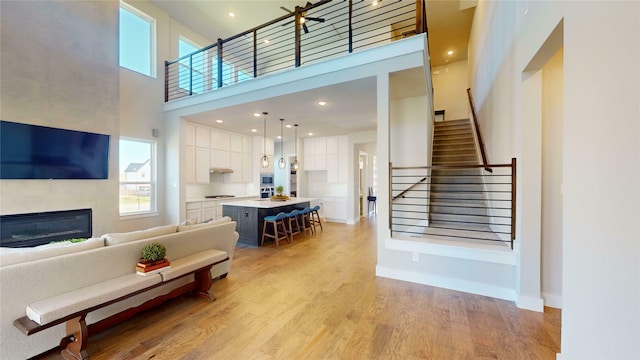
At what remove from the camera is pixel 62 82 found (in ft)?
13.5

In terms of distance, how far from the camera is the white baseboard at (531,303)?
257 cm

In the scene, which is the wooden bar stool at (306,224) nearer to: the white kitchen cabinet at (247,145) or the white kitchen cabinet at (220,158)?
the white kitchen cabinet at (220,158)

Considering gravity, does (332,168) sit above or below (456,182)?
above

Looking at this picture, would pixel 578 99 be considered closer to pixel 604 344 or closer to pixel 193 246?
pixel 604 344

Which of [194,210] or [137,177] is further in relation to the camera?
[194,210]

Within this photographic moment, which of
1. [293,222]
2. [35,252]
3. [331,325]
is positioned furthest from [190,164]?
[331,325]

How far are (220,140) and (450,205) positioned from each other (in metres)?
6.17

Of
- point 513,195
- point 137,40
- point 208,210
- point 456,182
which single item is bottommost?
point 208,210

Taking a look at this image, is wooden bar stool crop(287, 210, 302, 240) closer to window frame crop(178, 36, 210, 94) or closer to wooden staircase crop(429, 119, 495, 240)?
wooden staircase crop(429, 119, 495, 240)

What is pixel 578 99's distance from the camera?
1.57 meters

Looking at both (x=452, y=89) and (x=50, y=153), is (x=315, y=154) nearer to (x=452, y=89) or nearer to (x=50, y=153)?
(x=452, y=89)

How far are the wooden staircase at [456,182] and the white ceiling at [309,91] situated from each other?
1.90 m

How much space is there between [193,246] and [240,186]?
5.58 metres

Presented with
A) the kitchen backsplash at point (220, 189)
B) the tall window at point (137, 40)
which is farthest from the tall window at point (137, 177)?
the tall window at point (137, 40)
